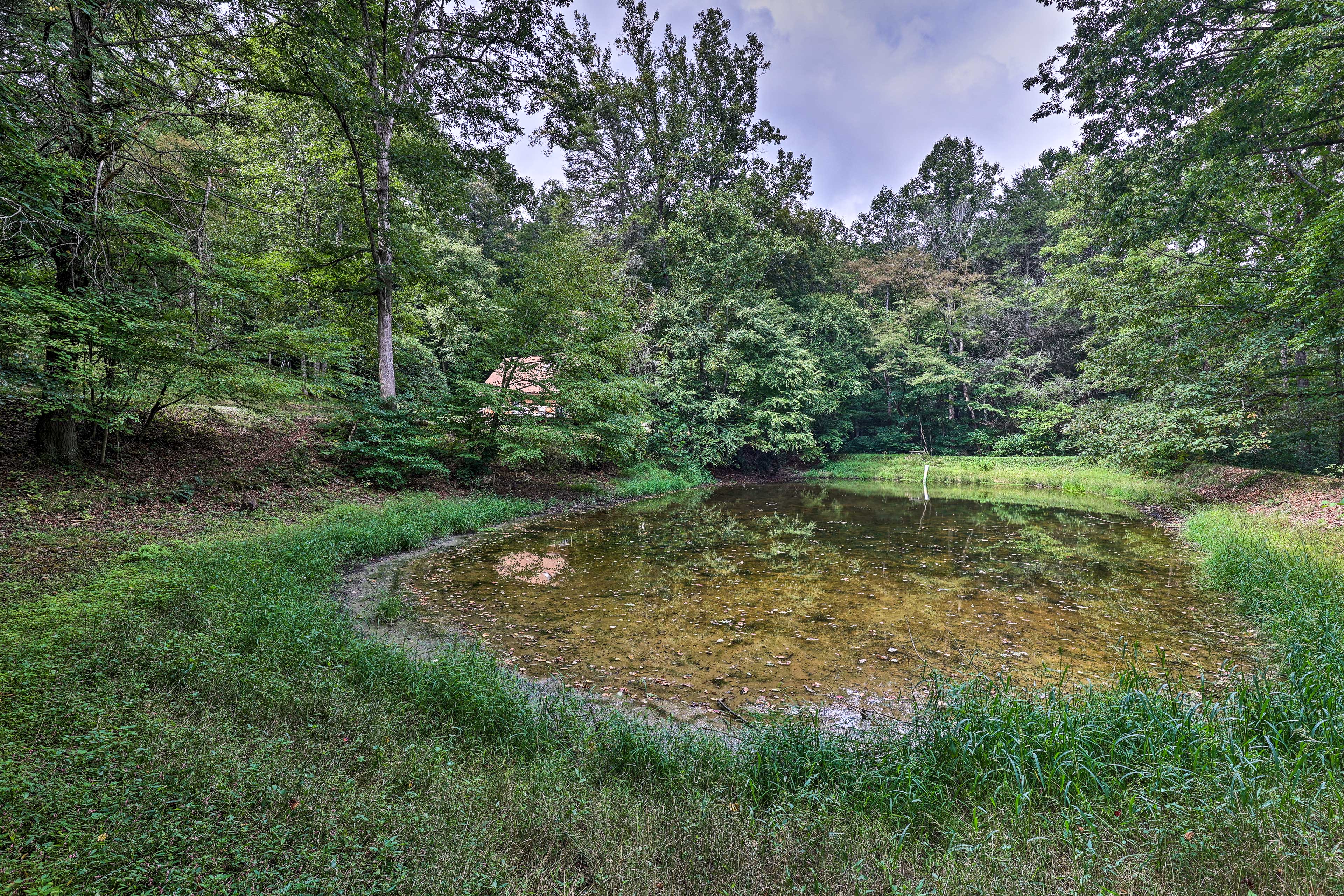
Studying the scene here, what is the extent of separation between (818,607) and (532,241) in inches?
752

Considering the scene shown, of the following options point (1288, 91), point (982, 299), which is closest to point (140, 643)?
point (1288, 91)

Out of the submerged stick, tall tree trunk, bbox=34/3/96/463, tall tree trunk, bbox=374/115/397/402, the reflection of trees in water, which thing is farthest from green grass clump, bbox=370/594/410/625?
tall tree trunk, bbox=374/115/397/402

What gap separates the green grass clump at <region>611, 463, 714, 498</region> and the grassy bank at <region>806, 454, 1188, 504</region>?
7.84 meters

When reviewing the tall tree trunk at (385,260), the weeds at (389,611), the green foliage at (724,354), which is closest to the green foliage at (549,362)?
the tall tree trunk at (385,260)

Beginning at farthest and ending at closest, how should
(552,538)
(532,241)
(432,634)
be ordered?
(532,241) < (552,538) < (432,634)

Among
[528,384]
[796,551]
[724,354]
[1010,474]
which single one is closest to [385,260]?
[528,384]

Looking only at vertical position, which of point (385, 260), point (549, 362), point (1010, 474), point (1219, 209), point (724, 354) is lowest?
point (1010, 474)

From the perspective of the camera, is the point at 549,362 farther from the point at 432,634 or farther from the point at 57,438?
the point at 432,634

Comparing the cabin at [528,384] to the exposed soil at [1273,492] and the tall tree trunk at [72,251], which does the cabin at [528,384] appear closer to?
the tall tree trunk at [72,251]

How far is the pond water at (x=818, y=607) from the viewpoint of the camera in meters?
4.39

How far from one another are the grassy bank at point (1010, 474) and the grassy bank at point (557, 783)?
15.4 m

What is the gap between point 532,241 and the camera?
19.7 metres

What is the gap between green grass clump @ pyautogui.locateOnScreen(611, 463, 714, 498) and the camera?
16.5 m

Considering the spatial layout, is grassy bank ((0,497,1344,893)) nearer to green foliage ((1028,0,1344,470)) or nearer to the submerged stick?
the submerged stick
